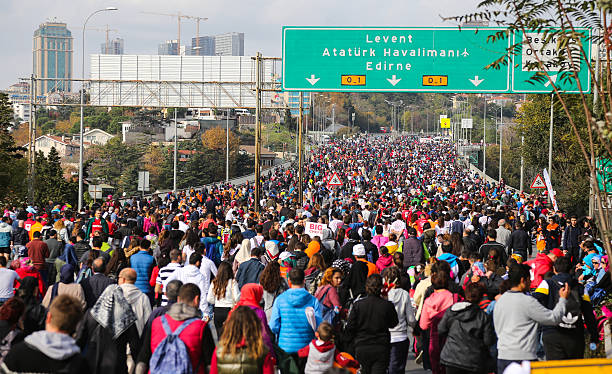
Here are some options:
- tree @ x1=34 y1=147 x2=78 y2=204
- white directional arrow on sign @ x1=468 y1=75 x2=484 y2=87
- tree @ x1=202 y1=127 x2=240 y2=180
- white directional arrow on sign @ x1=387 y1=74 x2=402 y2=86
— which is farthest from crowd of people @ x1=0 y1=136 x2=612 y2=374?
tree @ x1=202 y1=127 x2=240 y2=180

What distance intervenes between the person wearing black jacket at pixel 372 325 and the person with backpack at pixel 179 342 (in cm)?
211

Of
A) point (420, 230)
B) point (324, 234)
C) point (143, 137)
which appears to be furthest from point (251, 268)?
point (143, 137)

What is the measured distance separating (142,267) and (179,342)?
5242 millimetres

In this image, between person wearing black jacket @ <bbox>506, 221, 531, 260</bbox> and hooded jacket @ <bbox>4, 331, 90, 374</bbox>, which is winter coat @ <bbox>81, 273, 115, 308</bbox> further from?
person wearing black jacket @ <bbox>506, 221, 531, 260</bbox>

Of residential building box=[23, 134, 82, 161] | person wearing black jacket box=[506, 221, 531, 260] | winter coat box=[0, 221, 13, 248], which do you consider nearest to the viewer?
winter coat box=[0, 221, 13, 248]

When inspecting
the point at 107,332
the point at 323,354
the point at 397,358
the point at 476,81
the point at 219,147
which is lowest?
the point at 397,358

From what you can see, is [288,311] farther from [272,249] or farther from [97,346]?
[272,249]

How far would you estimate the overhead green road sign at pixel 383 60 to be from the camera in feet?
87.9

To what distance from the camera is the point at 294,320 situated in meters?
8.46

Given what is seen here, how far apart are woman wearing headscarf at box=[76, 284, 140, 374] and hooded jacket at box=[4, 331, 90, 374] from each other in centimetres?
121

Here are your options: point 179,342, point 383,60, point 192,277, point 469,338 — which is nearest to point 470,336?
point 469,338

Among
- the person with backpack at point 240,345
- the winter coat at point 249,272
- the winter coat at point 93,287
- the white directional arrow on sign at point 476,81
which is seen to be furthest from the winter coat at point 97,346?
the white directional arrow on sign at point 476,81

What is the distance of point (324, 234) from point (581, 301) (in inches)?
347

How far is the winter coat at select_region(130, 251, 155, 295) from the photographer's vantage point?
11.9m
